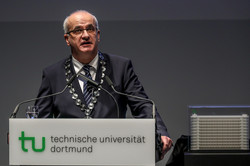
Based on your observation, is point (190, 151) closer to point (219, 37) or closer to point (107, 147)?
point (107, 147)

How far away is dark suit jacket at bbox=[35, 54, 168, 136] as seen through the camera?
2330 millimetres

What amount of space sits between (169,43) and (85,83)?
199cm

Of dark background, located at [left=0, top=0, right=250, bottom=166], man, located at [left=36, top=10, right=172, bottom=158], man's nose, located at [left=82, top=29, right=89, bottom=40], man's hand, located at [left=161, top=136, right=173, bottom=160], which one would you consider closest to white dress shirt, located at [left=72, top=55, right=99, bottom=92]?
man, located at [left=36, top=10, right=172, bottom=158]

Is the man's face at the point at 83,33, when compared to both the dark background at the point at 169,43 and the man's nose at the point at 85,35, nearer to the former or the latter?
the man's nose at the point at 85,35

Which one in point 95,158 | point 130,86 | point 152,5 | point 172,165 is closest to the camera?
point 95,158

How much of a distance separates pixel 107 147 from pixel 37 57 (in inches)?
111

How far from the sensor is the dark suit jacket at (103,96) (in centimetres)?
233

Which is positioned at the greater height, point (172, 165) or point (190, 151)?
point (190, 151)

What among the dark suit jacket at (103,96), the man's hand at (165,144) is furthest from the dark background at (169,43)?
the man's hand at (165,144)

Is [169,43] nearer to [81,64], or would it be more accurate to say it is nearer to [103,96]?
[81,64]

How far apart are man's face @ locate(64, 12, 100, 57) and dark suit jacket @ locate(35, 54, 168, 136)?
0.13 m

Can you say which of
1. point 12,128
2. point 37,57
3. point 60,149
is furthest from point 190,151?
Answer: point 37,57

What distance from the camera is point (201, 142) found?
6.97 ft

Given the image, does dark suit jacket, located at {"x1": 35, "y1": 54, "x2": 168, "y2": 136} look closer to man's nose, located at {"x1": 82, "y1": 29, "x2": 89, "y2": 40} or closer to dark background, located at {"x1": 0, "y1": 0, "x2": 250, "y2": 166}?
man's nose, located at {"x1": 82, "y1": 29, "x2": 89, "y2": 40}
